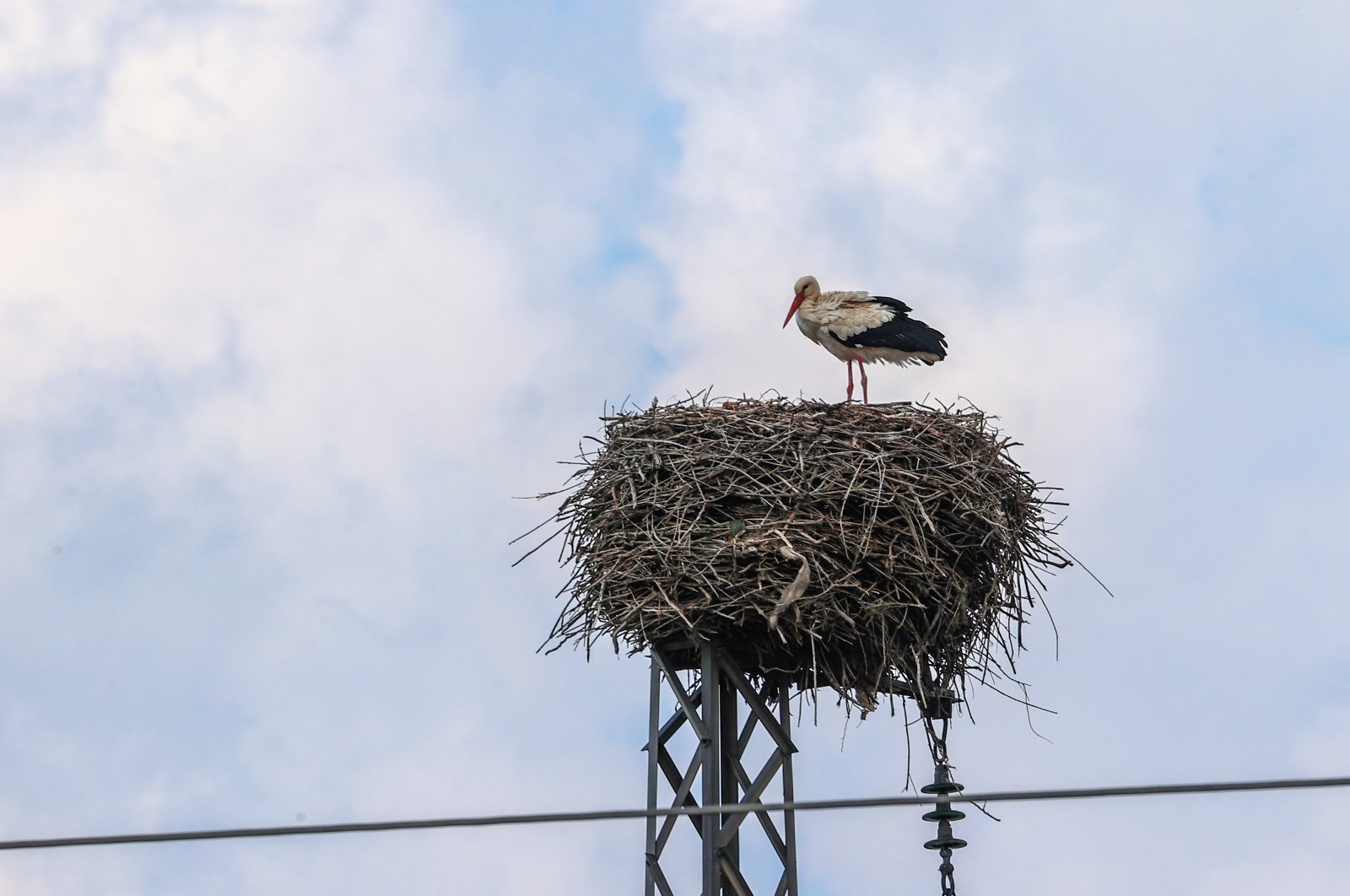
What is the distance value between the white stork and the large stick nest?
127 centimetres

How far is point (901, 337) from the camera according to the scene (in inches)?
440

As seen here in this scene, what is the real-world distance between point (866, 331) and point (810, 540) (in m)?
2.49

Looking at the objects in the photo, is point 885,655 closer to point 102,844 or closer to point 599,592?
point 599,592

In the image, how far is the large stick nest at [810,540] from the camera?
9.17 m

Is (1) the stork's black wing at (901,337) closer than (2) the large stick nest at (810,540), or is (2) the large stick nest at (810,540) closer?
(2) the large stick nest at (810,540)

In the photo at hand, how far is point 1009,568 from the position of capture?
32.0ft

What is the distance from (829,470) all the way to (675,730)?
151 cm

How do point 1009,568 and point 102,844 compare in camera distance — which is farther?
point 1009,568

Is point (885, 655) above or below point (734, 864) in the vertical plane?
above

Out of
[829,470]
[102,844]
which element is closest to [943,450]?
[829,470]

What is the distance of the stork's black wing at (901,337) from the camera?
36.6 ft

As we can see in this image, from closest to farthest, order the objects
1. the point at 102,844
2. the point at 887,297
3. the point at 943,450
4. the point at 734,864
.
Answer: the point at 102,844 → the point at 734,864 → the point at 943,450 → the point at 887,297

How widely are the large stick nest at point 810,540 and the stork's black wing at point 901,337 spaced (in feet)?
4.05

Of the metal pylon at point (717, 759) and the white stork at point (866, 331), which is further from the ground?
the white stork at point (866, 331)
